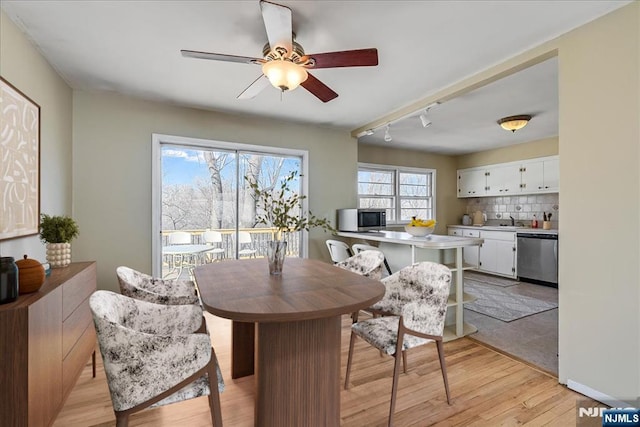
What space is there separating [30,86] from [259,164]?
2356 mm

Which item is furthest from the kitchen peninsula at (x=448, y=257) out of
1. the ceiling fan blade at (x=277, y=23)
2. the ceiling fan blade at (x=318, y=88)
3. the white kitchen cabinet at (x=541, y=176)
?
the white kitchen cabinet at (x=541, y=176)

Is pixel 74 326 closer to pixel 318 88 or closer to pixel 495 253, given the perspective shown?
pixel 318 88

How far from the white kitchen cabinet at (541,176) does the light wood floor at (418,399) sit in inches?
153

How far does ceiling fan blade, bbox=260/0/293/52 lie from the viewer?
160cm

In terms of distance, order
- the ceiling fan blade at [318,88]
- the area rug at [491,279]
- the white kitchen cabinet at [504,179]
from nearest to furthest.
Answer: the ceiling fan blade at [318,88]
the area rug at [491,279]
the white kitchen cabinet at [504,179]

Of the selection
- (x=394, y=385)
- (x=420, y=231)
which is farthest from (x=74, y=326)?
(x=420, y=231)

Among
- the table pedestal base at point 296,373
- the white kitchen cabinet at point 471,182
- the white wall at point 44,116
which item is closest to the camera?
the table pedestal base at point 296,373

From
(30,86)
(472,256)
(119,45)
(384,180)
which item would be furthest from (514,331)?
(30,86)

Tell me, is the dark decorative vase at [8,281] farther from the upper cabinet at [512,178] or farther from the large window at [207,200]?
the upper cabinet at [512,178]

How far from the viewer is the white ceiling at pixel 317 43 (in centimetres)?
184

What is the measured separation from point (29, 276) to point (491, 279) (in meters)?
6.03

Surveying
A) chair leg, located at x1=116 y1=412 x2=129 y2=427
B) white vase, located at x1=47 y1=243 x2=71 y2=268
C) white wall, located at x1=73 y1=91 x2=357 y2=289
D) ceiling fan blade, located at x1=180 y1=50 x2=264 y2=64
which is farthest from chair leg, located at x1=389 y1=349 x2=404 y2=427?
white wall, located at x1=73 y1=91 x2=357 y2=289

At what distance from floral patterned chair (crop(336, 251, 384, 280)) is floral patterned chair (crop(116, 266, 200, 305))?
1.22 meters

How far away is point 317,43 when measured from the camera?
224cm
